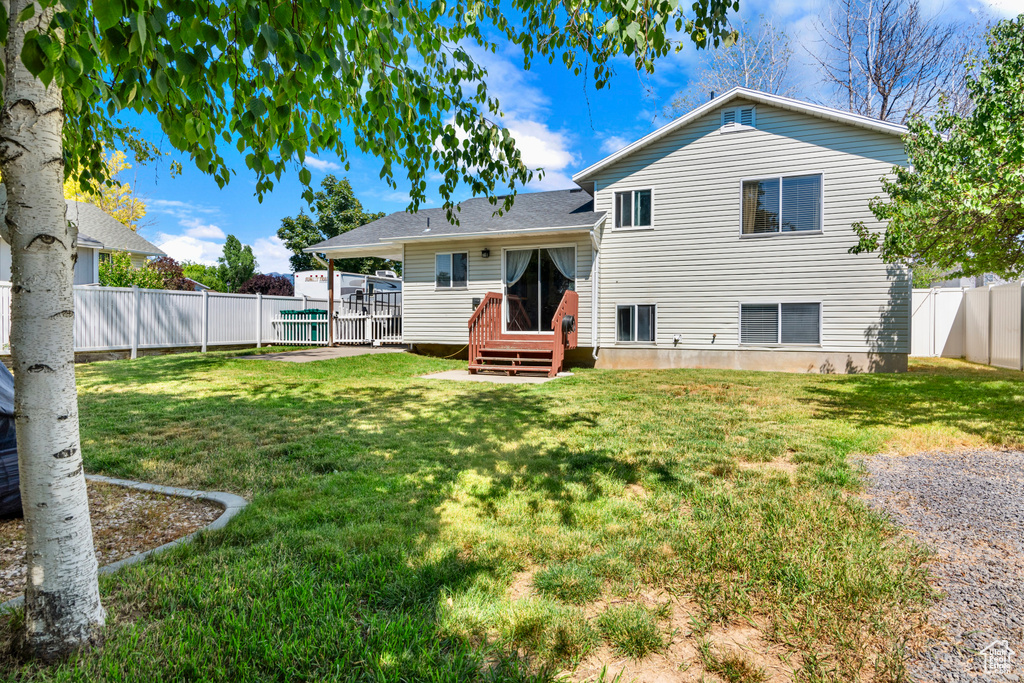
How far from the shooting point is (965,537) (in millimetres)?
2932

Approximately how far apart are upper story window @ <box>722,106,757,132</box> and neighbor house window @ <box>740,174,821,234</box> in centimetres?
132

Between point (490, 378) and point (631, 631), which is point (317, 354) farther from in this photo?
point (631, 631)

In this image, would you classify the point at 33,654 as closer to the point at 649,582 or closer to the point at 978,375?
the point at 649,582

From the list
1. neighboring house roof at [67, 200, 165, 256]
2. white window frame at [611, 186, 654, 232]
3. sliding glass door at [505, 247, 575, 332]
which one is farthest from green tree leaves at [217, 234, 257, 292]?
white window frame at [611, 186, 654, 232]

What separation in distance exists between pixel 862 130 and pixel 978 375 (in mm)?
5510

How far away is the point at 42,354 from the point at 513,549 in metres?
2.15

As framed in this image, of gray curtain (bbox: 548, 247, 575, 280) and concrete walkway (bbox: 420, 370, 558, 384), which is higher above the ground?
gray curtain (bbox: 548, 247, 575, 280)

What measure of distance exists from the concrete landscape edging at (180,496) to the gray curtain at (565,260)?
10660mm

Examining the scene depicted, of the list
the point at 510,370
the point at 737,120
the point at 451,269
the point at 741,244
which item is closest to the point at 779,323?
the point at 741,244

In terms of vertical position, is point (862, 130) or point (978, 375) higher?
point (862, 130)

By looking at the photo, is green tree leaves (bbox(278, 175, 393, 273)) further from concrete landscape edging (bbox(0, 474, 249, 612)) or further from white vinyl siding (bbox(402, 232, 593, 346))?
concrete landscape edging (bbox(0, 474, 249, 612))

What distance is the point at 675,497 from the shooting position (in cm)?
361

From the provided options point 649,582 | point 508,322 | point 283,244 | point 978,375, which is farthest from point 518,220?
point 283,244

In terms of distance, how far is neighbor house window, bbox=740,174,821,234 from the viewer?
38.9ft
